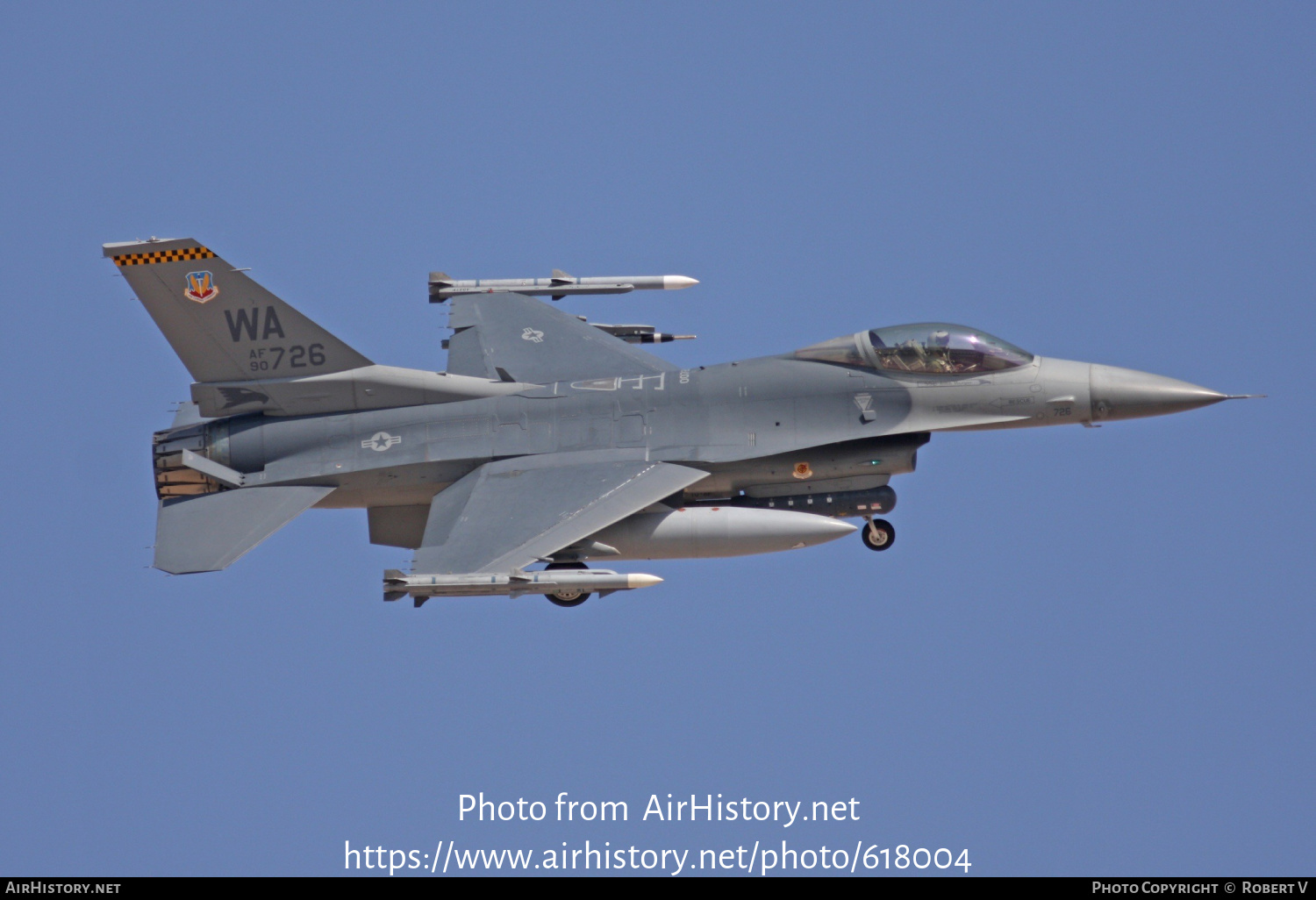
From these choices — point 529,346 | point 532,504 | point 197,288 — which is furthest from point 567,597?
point 197,288

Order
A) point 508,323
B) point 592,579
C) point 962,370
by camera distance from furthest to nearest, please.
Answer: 1. point 508,323
2. point 962,370
3. point 592,579

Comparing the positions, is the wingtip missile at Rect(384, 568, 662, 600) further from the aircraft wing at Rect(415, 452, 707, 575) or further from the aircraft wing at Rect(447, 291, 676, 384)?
the aircraft wing at Rect(447, 291, 676, 384)

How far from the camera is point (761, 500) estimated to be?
23484 mm

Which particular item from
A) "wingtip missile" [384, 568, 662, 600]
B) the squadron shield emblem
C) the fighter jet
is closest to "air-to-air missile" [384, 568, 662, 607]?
"wingtip missile" [384, 568, 662, 600]

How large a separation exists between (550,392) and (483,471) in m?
1.30

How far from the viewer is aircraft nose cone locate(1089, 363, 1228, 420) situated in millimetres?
22844

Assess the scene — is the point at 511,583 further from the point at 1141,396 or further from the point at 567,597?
the point at 1141,396

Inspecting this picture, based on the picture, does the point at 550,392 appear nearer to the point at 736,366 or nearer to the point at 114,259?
the point at 736,366

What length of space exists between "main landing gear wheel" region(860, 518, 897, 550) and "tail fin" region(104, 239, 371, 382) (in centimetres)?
664

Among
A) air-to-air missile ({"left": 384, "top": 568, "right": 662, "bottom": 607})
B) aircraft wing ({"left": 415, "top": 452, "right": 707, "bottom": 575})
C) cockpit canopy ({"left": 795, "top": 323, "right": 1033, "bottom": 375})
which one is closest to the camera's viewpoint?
air-to-air missile ({"left": 384, "top": 568, "right": 662, "bottom": 607})

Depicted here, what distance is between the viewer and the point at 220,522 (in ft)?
75.0

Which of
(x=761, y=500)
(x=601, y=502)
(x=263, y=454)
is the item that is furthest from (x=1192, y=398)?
(x=263, y=454)

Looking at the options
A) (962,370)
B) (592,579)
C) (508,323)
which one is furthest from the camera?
(508,323)

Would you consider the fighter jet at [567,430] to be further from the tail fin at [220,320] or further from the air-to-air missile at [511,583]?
the air-to-air missile at [511,583]
